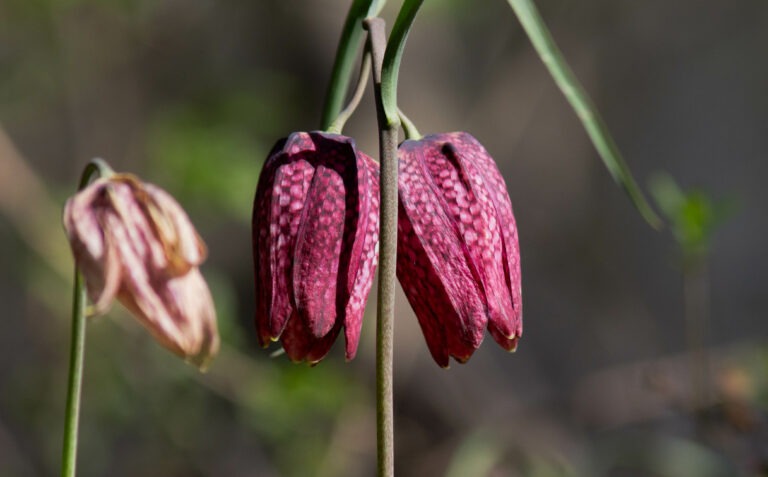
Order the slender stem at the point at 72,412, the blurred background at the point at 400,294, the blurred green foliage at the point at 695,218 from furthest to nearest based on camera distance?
1. the blurred background at the point at 400,294
2. the blurred green foliage at the point at 695,218
3. the slender stem at the point at 72,412

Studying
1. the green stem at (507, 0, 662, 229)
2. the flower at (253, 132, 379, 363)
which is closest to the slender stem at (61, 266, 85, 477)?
the flower at (253, 132, 379, 363)

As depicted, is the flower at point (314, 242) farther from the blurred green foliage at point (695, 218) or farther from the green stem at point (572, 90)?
the blurred green foliage at point (695, 218)

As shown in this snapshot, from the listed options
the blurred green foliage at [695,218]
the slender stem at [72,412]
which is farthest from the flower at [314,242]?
the blurred green foliage at [695,218]

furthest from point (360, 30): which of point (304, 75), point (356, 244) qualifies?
point (304, 75)

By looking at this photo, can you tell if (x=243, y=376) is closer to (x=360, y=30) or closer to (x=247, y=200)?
(x=247, y=200)

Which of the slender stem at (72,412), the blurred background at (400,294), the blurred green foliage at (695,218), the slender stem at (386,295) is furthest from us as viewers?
the blurred background at (400,294)
